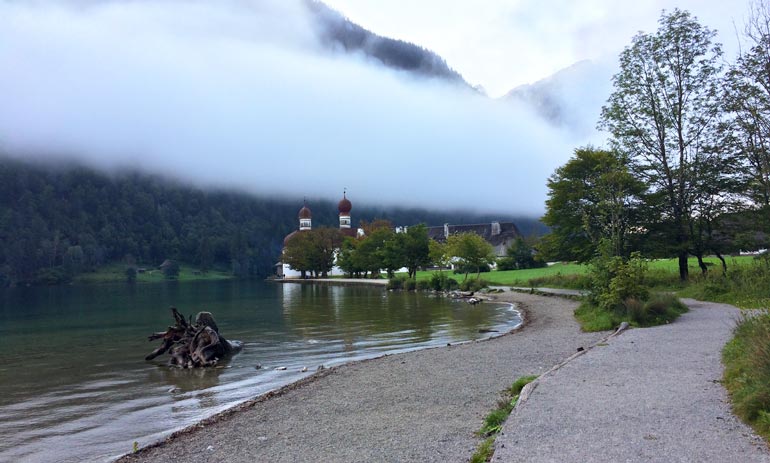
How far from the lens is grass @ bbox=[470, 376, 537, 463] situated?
7011 mm

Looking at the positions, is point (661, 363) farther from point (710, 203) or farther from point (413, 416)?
point (710, 203)

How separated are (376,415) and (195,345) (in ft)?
39.8

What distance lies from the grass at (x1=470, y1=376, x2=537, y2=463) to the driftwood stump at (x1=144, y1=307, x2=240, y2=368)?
40.4ft

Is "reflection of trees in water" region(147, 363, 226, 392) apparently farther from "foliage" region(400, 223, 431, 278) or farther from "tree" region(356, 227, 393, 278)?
"tree" region(356, 227, 393, 278)

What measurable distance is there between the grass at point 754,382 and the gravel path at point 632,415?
0.17 metres

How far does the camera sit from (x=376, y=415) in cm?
1089

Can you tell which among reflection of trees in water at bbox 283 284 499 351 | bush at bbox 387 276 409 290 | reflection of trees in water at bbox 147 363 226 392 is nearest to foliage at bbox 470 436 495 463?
reflection of trees in water at bbox 147 363 226 392

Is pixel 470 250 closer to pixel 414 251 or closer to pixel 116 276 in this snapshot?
pixel 414 251

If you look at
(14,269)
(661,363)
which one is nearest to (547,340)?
(661,363)

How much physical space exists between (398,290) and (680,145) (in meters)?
38.6

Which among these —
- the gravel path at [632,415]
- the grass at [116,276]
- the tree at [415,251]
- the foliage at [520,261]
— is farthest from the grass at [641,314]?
the grass at [116,276]

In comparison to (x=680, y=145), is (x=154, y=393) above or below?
below

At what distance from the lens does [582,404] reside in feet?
28.7

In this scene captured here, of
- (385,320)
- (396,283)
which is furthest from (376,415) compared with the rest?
(396,283)
